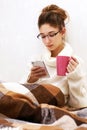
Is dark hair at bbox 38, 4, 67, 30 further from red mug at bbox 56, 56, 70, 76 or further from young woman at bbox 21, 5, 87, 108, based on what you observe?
red mug at bbox 56, 56, 70, 76

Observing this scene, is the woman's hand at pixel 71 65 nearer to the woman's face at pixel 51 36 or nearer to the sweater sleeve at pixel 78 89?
the sweater sleeve at pixel 78 89

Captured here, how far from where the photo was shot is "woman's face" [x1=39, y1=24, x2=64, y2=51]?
1.50 metres

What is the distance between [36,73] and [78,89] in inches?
9.8

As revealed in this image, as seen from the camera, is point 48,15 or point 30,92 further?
point 48,15

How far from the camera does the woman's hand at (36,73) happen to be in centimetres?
143

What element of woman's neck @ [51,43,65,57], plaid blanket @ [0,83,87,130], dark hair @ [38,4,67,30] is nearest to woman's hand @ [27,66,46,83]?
woman's neck @ [51,43,65,57]

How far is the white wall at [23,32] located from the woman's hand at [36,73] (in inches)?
8.5

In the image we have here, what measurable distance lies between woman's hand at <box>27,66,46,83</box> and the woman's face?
0.17 metres

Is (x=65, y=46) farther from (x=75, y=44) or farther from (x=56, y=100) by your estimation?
(x=56, y=100)

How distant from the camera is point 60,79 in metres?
1.44

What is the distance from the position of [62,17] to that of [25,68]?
42 centimetres

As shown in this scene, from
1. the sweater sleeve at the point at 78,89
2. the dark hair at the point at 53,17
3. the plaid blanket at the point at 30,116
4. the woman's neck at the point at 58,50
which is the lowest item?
the sweater sleeve at the point at 78,89

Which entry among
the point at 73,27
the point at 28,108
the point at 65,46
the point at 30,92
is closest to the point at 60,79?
the point at 65,46

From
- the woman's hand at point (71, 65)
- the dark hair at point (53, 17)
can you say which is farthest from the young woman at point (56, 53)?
the woman's hand at point (71, 65)
